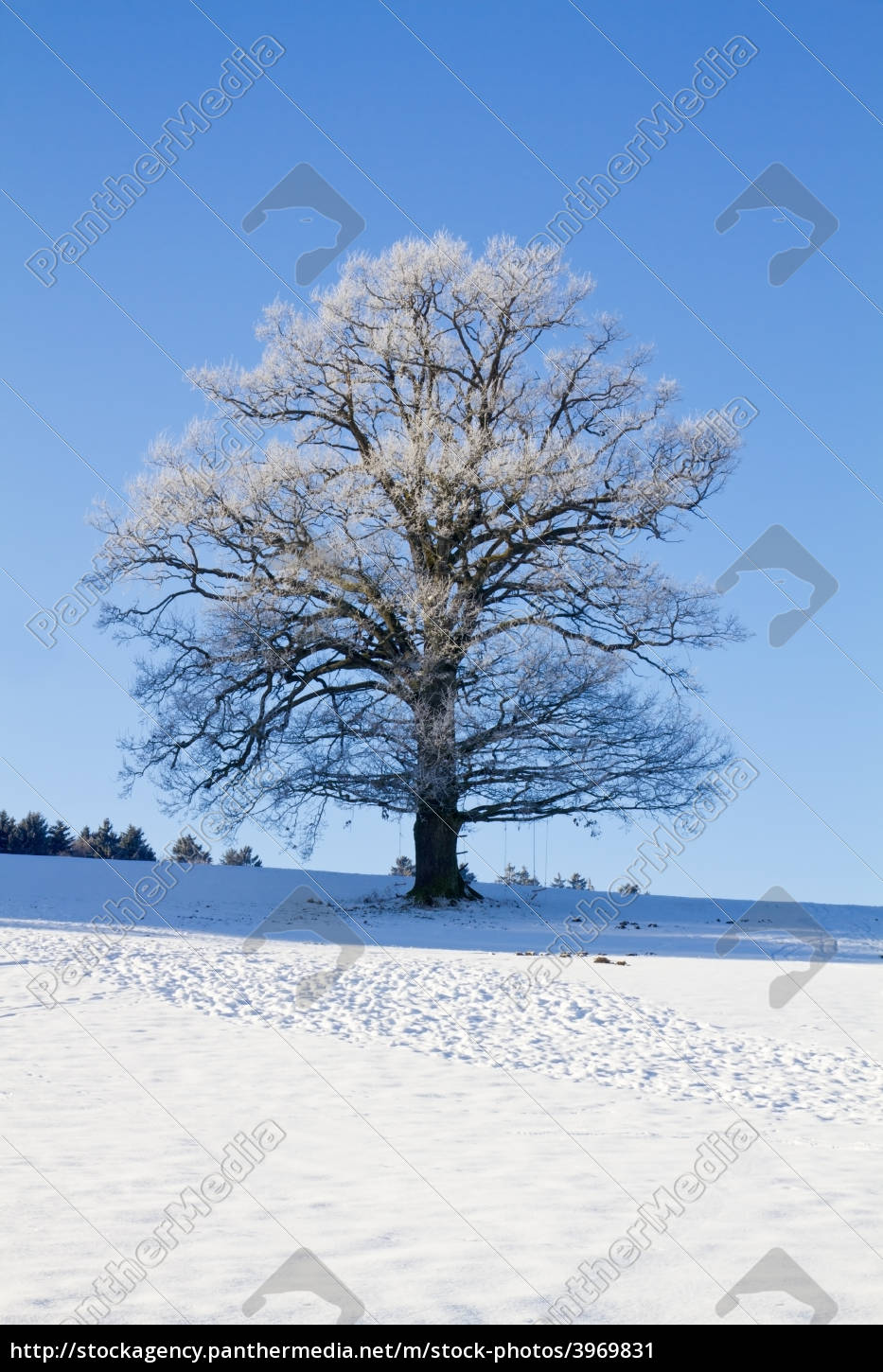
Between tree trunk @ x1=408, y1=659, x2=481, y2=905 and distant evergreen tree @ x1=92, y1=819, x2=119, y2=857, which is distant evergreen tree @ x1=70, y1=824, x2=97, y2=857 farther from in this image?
tree trunk @ x1=408, y1=659, x2=481, y2=905

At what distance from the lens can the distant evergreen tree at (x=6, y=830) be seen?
37.2 m

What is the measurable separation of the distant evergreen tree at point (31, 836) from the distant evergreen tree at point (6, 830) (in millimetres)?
109

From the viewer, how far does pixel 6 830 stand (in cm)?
3784

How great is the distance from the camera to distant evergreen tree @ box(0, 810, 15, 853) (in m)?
37.2

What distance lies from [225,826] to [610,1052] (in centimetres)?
1162

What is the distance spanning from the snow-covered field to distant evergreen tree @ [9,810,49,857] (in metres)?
26.6

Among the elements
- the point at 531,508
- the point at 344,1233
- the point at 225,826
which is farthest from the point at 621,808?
the point at 344,1233

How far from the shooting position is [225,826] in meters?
18.7

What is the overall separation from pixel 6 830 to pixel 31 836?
873mm

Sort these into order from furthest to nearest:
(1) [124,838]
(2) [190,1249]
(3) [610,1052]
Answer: (1) [124,838]
(3) [610,1052]
(2) [190,1249]

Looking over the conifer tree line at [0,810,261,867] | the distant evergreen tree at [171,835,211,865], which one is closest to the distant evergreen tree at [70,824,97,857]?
the conifer tree line at [0,810,261,867]

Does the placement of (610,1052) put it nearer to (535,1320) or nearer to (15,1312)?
(535,1320)

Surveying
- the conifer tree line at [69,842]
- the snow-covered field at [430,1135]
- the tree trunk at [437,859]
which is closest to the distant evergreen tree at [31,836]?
the conifer tree line at [69,842]

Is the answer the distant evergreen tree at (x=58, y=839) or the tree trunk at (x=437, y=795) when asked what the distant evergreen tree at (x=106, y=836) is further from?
the tree trunk at (x=437, y=795)
